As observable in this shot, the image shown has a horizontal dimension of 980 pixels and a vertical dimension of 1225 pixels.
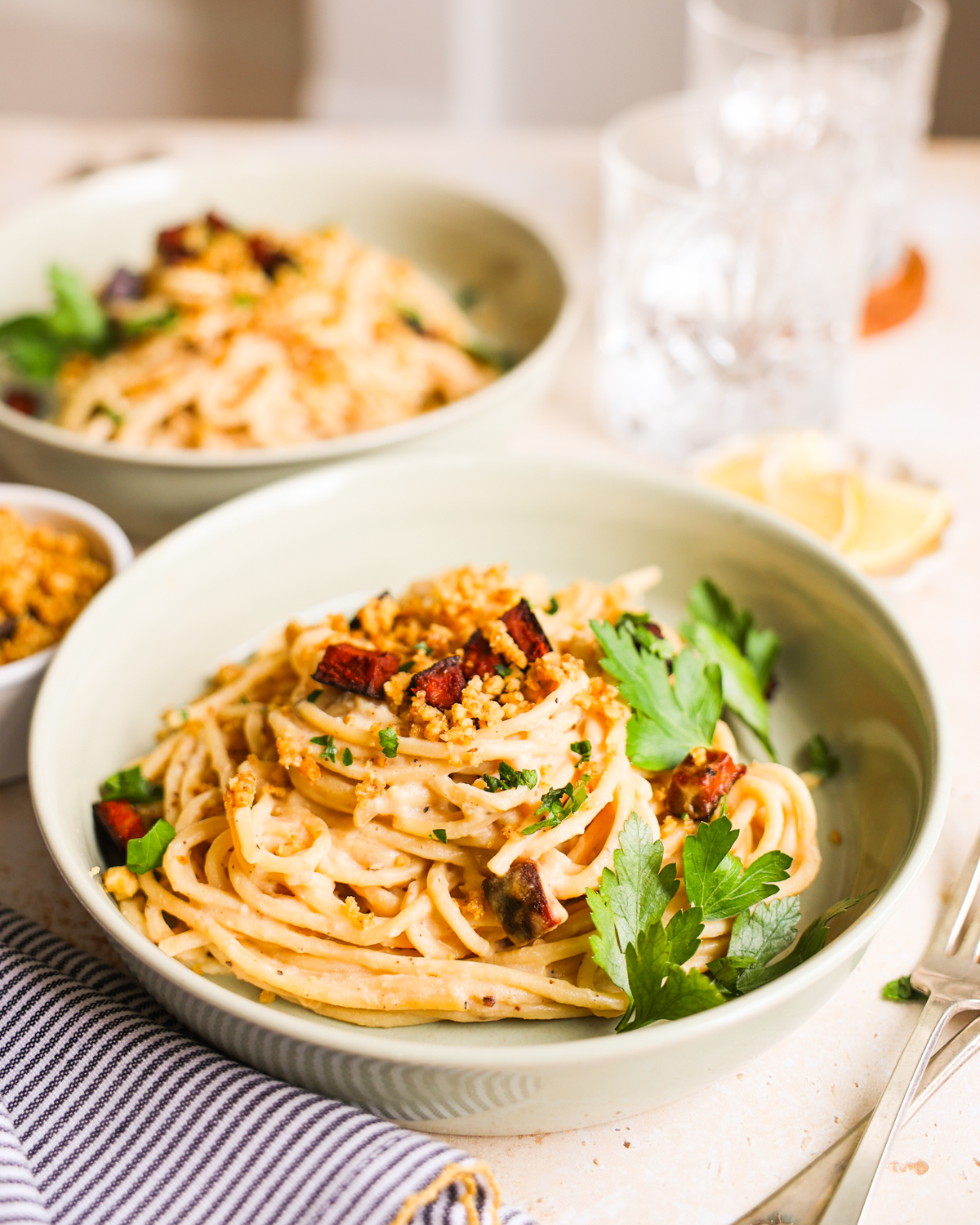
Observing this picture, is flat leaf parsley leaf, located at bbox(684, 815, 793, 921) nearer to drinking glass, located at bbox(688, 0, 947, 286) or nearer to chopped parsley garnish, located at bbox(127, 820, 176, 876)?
chopped parsley garnish, located at bbox(127, 820, 176, 876)

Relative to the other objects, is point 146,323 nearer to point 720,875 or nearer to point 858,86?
point 720,875

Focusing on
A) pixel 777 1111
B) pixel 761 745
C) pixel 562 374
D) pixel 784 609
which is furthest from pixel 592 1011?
pixel 562 374

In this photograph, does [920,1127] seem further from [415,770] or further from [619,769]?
[415,770]

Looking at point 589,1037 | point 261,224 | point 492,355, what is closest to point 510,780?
point 589,1037

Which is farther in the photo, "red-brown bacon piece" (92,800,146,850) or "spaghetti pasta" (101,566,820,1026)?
"red-brown bacon piece" (92,800,146,850)

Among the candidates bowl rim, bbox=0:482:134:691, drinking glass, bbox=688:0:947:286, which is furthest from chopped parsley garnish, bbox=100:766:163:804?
drinking glass, bbox=688:0:947:286
